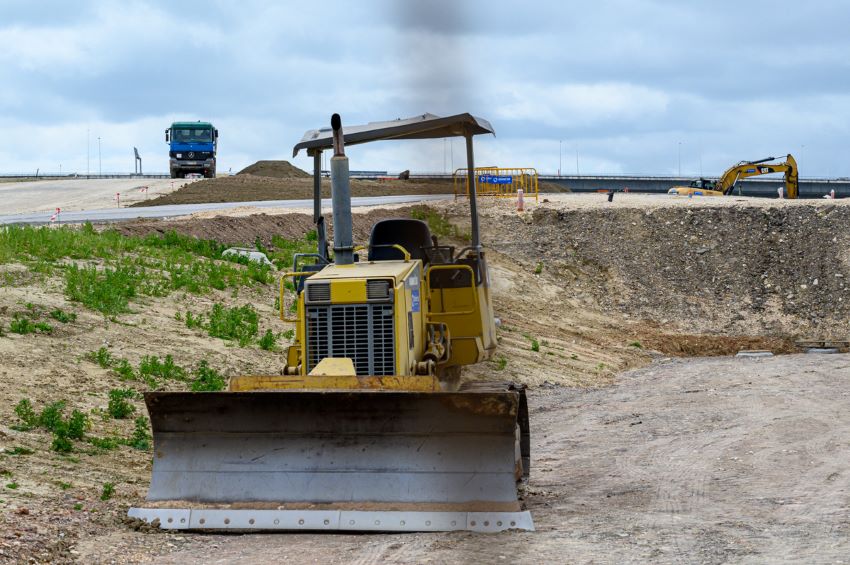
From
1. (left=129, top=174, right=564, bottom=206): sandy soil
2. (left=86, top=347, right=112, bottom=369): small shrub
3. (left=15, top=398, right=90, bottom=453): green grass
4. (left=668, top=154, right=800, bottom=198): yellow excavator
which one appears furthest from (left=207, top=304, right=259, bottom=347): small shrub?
(left=668, top=154, right=800, bottom=198): yellow excavator

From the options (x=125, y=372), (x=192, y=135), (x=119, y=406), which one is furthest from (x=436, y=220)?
(x=192, y=135)

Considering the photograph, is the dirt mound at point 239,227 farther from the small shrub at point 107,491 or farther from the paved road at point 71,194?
the small shrub at point 107,491

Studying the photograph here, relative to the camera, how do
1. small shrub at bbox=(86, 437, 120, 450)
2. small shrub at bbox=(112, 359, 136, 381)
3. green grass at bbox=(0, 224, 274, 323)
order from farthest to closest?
1. green grass at bbox=(0, 224, 274, 323)
2. small shrub at bbox=(112, 359, 136, 381)
3. small shrub at bbox=(86, 437, 120, 450)

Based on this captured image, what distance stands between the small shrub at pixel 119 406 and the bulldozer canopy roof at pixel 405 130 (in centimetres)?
355

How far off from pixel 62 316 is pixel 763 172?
41.7m

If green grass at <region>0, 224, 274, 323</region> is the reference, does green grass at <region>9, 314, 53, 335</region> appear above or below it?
below

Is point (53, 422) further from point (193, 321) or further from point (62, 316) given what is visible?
point (193, 321)

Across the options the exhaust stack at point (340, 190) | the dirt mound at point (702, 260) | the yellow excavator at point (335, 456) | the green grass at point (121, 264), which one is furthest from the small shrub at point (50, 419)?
the dirt mound at point (702, 260)

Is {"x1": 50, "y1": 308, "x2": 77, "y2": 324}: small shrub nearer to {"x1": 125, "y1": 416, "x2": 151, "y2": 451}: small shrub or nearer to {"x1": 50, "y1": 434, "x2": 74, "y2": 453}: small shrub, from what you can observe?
{"x1": 125, "y1": 416, "x2": 151, "y2": 451}: small shrub

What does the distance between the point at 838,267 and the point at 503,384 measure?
23.0 meters

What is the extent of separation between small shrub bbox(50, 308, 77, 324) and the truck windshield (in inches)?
1713

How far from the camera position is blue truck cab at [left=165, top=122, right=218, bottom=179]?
58406 mm

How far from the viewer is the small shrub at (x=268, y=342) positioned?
18.0 meters

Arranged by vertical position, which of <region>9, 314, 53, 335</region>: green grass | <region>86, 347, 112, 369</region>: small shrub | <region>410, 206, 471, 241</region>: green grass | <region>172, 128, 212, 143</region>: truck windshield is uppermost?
<region>172, 128, 212, 143</region>: truck windshield
